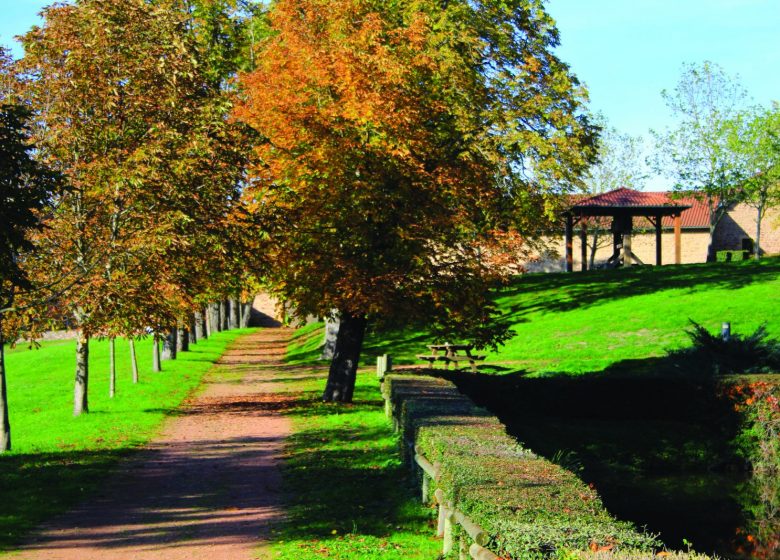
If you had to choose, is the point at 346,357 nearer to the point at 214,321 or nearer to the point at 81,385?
the point at 81,385

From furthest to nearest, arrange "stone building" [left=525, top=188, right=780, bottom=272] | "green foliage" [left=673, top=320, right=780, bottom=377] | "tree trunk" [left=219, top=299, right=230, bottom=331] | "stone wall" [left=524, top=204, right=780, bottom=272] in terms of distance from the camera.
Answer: "stone wall" [left=524, top=204, right=780, bottom=272] < "stone building" [left=525, top=188, right=780, bottom=272] < "tree trunk" [left=219, top=299, right=230, bottom=331] < "green foliage" [left=673, top=320, right=780, bottom=377]

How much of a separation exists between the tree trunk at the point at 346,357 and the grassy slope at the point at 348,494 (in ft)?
2.49

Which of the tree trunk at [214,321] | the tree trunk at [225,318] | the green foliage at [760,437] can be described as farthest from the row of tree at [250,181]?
the tree trunk at [225,318]

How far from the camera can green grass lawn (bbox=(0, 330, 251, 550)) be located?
1190 cm

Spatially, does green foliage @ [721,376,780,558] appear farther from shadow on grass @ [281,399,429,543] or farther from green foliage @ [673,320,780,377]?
shadow on grass @ [281,399,429,543]

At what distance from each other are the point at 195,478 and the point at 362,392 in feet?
33.2

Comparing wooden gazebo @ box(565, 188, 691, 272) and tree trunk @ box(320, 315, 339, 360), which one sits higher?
wooden gazebo @ box(565, 188, 691, 272)

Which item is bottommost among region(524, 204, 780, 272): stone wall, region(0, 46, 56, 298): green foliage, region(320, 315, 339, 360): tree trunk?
region(320, 315, 339, 360): tree trunk

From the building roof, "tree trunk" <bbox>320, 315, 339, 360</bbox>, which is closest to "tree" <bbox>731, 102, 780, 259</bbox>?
the building roof

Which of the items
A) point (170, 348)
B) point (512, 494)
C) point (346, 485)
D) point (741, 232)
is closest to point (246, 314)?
point (170, 348)

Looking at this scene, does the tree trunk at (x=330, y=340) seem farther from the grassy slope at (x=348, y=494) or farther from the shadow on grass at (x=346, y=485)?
the shadow on grass at (x=346, y=485)

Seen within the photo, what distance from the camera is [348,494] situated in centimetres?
1184

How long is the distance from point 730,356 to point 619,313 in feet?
40.5

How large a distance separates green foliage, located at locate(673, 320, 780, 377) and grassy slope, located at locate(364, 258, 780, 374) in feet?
15.5
